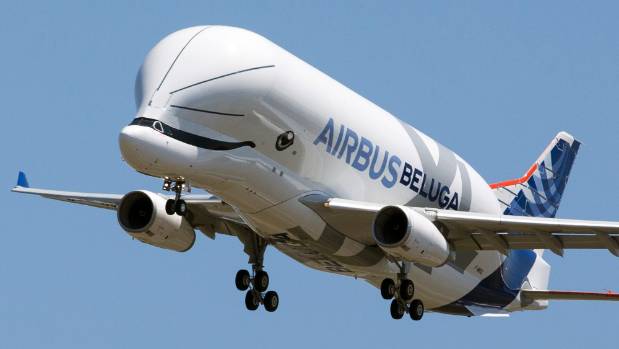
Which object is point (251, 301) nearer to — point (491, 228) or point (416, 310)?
point (416, 310)

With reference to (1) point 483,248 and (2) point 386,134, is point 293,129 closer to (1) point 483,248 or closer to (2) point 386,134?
(2) point 386,134

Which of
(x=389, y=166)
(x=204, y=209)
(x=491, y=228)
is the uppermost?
(x=389, y=166)

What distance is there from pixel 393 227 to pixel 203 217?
6.30 m

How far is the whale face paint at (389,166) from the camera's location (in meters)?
37.9

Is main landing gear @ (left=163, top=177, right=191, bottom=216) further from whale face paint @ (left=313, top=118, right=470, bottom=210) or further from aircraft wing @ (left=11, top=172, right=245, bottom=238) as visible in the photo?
aircraft wing @ (left=11, top=172, right=245, bottom=238)

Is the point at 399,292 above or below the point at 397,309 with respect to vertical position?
above

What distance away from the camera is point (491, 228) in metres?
39.1

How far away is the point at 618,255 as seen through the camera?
38.8m

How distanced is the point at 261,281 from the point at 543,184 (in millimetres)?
11410

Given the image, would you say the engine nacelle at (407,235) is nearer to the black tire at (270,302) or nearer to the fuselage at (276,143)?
the fuselage at (276,143)

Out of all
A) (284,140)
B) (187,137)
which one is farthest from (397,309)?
(187,137)

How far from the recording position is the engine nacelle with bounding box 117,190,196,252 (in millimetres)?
40906

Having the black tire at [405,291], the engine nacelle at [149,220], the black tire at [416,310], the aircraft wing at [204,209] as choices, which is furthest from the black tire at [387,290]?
the engine nacelle at [149,220]

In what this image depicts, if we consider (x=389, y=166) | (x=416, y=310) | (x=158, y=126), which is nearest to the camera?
(x=158, y=126)
